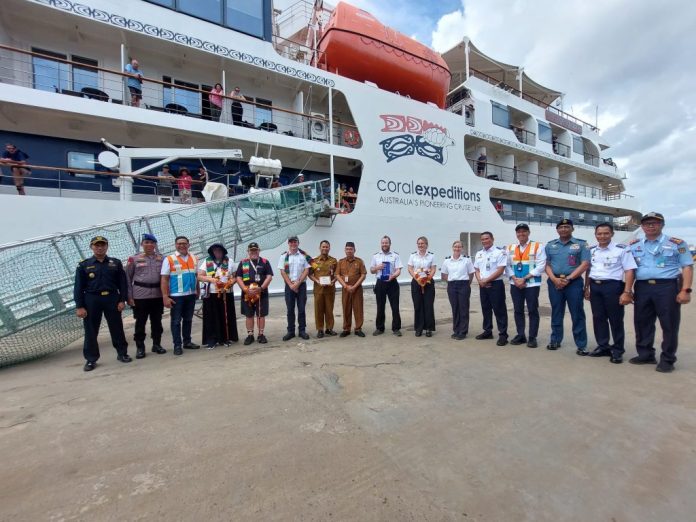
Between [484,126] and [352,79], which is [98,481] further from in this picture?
[484,126]

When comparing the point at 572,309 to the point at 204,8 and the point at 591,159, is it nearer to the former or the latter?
the point at 204,8

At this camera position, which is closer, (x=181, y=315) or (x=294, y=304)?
(x=181, y=315)

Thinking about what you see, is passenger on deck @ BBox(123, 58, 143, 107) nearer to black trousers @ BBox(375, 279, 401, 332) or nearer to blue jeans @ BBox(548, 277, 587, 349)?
black trousers @ BBox(375, 279, 401, 332)

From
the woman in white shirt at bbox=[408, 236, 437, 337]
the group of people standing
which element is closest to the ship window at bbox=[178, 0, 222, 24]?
the group of people standing

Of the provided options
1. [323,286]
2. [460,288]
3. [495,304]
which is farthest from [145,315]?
[495,304]

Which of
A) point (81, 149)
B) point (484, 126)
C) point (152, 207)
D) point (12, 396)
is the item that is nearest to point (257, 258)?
point (12, 396)

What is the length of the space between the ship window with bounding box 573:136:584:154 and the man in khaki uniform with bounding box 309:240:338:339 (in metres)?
19.5

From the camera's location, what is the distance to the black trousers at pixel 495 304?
14.9 feet

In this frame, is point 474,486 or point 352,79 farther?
point 352,79

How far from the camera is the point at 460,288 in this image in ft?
15.6

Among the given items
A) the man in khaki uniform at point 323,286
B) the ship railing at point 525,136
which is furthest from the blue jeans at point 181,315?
the ship railing at point 525,136

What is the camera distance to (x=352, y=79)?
10734 mm

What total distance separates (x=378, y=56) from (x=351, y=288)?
923 centimetres

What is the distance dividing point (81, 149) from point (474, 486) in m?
10.6
